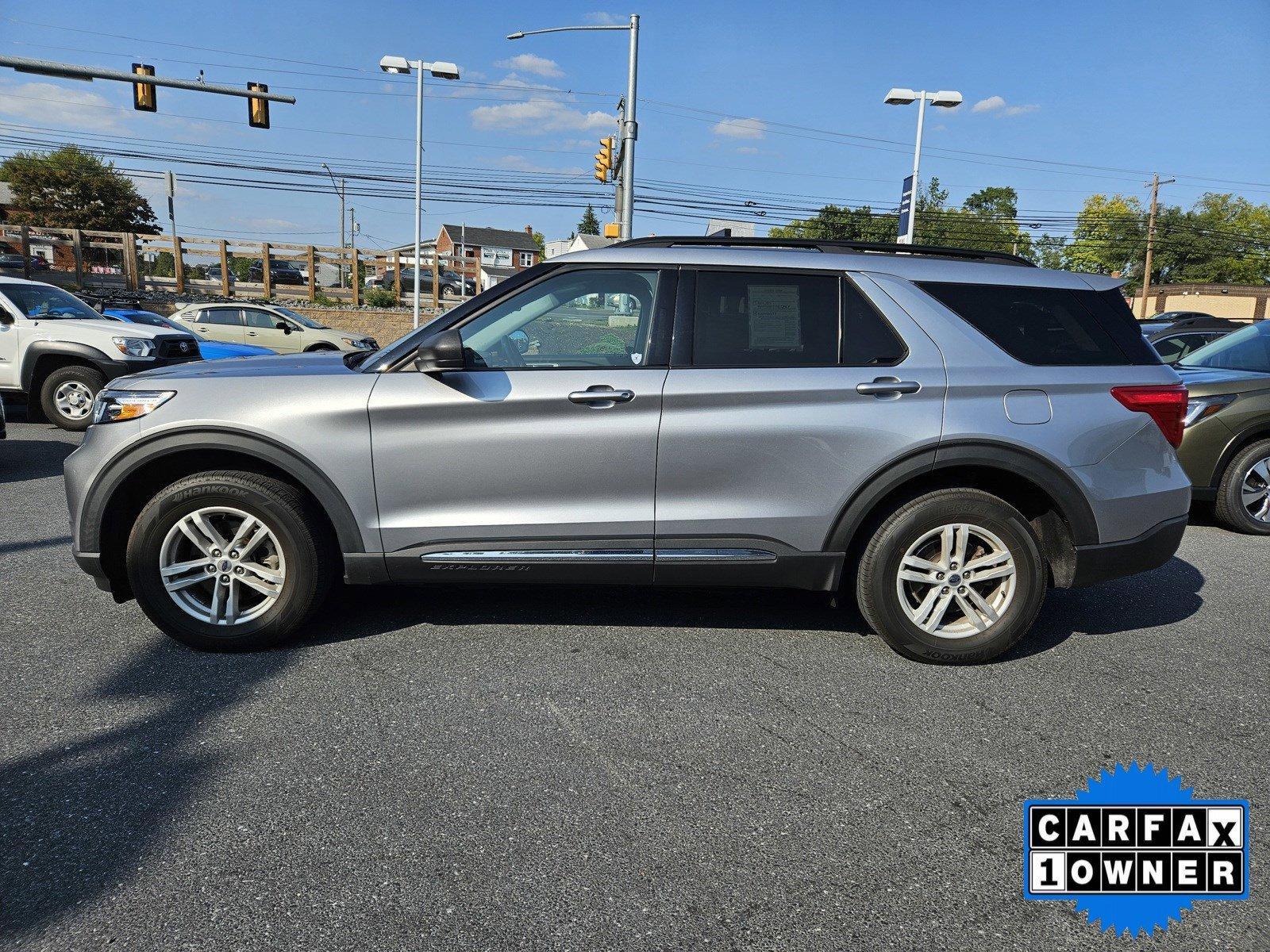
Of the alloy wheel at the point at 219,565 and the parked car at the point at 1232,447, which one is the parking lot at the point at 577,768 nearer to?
the alloy wheel at the point at 219,565

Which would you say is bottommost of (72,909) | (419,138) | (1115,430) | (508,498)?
(72,909)

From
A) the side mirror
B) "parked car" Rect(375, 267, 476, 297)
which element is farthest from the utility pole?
the side mirror

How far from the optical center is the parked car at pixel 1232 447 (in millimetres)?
6547

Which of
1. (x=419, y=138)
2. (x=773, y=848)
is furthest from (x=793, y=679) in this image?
(x=419, y=138)

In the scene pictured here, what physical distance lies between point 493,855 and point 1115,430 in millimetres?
3113

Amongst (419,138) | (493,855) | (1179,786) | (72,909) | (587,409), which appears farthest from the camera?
(419,138)

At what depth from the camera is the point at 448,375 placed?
3.73m

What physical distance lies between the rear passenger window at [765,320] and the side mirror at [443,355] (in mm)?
998

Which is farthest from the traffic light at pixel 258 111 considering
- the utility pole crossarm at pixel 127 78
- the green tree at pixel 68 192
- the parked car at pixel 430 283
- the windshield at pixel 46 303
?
the green tree at pixel 68 192

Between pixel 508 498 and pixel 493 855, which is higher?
pixel 508 498

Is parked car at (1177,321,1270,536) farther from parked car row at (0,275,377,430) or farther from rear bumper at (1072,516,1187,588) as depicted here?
parked car row at (0,275,377,430)

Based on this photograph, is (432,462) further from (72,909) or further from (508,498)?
(72,909)

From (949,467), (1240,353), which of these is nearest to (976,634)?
(949,467)

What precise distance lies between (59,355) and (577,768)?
1014cm
